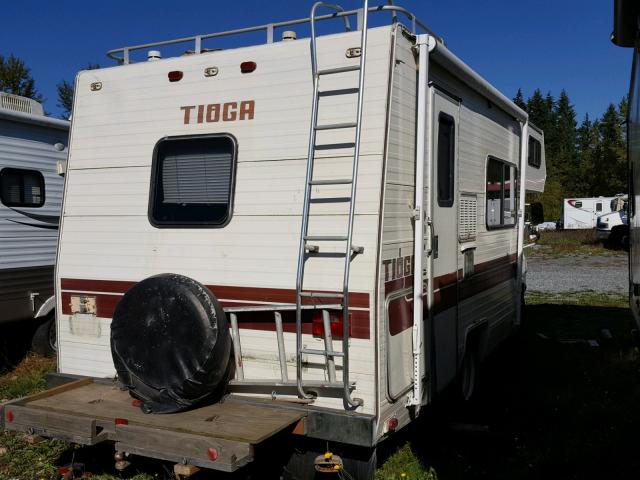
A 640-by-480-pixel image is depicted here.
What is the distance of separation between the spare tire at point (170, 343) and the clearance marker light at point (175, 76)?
53.4 inches

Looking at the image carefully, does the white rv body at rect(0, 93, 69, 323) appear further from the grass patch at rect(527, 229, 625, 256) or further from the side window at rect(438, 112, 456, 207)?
the grass patch at rect(527, 229, 625, 256)

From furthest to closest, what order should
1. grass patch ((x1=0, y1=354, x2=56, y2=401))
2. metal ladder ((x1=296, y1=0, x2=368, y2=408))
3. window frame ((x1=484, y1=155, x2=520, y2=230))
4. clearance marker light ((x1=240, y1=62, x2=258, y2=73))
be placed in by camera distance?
grass patch ((x1=0, y1=354, x2=56, y2=401)) < window frame ((x1=484, y1=155, x2=520, y2=230)) < clearance marker light ((x1=240, y1=62, x2=258, y2=73)) < metal ladder ((x1=296, y1=0, x2=368, y2=408))

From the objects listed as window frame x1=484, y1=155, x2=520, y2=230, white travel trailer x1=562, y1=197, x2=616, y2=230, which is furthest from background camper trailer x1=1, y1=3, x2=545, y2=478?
white travel trailer x1=562, y1=197, x2=616, y2=230

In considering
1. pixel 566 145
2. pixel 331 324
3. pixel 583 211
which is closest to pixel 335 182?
pixel 331 324

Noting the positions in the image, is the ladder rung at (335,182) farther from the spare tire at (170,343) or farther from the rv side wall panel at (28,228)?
the rv side wall panel at (28,228)

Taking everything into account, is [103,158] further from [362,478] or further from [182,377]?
[362,478]

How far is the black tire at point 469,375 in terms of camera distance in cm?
554

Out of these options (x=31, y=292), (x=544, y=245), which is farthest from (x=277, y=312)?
(x=544, y=245)

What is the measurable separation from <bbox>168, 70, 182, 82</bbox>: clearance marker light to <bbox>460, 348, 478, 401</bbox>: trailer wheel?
3.19 m

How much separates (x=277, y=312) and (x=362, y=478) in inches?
42.1

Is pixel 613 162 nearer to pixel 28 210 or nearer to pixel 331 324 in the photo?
pixel 28 210

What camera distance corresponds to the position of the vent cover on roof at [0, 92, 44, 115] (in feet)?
23.6

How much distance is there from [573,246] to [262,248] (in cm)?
2361

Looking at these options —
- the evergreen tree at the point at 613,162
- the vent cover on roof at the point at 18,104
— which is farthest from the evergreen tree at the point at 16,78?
the evergreen tree at the point at 613,162
